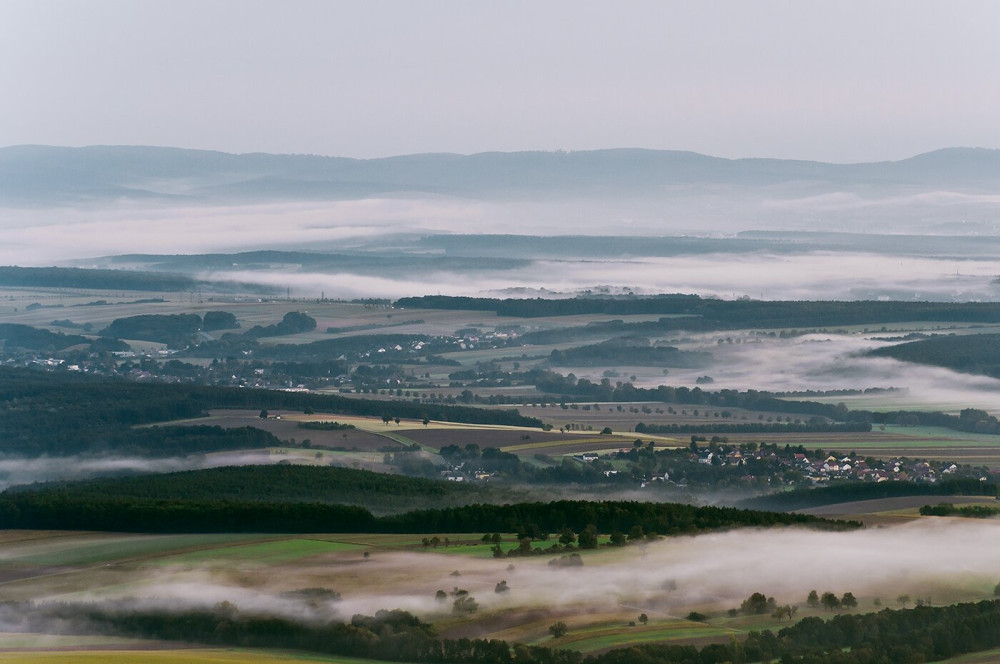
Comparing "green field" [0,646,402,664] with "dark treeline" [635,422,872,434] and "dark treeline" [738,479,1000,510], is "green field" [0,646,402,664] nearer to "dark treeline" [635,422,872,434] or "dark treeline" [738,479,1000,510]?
"dark treeline" [738,479,1000,510]

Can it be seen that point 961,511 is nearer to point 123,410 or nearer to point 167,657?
point 167,657

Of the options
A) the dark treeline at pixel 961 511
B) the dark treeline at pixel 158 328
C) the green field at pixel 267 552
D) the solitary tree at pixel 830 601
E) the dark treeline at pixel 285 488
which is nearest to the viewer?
the solitary tree at pixel 830 601

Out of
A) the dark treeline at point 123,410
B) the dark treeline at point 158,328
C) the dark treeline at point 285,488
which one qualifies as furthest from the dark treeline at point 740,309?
the dark treeline at point 285,488

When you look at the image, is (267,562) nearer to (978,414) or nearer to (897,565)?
(897,565)

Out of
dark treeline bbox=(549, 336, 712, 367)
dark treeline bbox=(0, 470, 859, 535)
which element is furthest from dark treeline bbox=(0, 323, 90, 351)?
dark treeline bbox=(0, 470, 859, 535)

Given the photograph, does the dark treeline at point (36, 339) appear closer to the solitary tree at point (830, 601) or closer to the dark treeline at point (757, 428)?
the dark treeline at point (757, 428)

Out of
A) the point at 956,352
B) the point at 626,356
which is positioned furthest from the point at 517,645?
the point at 626,356
